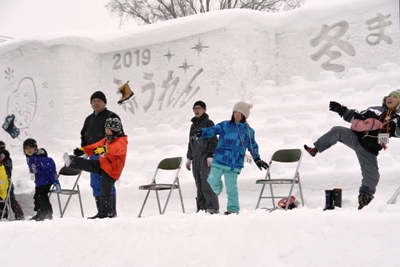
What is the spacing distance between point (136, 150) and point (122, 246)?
6112 mm

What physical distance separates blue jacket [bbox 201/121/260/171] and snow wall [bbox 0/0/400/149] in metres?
4.46

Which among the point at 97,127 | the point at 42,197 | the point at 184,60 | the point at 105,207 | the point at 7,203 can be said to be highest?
the point at 184,60

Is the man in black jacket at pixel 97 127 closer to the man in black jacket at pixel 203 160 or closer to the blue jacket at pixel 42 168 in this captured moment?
the man in black jacket at pixel 203 160

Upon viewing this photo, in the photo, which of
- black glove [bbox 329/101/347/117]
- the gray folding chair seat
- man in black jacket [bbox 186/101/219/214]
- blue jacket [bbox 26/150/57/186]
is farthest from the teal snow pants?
the gray folding chair seat

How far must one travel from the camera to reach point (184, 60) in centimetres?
988

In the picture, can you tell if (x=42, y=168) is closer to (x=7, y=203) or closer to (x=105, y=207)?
(x=7, y=203)

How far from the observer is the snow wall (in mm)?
9266

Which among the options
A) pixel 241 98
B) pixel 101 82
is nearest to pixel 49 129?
pixel 101 82

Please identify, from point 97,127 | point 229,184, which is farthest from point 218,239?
point 97,127

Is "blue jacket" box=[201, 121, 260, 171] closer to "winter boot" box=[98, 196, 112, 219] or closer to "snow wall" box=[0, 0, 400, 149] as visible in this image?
"winter boot" box=[98, 196, 112, 219]

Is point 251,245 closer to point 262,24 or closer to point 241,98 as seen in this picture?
point 241,98

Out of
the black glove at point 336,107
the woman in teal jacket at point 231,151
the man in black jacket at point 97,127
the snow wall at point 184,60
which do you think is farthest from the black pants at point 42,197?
the black glove at point 336,107

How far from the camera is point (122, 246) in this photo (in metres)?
3.25

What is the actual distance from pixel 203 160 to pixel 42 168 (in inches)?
86.7
